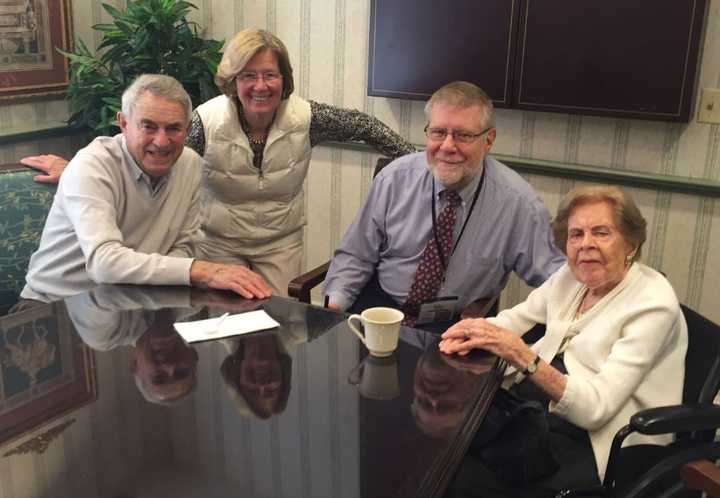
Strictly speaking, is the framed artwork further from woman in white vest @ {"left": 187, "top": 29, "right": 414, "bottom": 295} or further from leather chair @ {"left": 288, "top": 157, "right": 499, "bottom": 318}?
woman in white vest @ {"left": 187, "top": 29, "right": 414, "bottom": 295}

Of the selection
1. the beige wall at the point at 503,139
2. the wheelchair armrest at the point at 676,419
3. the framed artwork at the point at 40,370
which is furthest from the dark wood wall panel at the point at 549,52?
the framed artwork at the point at 40,370

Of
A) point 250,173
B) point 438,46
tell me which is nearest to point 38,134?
point 250,173

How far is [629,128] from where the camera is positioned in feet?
9.73

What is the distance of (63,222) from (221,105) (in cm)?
68

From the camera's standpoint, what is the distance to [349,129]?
2.76 metres

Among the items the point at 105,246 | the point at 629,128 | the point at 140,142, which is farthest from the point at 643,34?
the point at 105,246

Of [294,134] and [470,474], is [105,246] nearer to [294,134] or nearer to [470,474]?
[294,134]

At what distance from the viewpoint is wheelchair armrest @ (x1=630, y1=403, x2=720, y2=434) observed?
4.96 feet

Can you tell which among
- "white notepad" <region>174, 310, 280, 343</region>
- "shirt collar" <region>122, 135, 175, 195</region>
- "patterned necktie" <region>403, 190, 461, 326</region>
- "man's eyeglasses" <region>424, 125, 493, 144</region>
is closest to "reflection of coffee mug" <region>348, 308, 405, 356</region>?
"white notepad" <region>174, 310, 280, 343</region>

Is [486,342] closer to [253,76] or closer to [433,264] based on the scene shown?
[433,264]

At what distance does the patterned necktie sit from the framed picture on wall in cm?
221

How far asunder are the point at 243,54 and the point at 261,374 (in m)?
1.29

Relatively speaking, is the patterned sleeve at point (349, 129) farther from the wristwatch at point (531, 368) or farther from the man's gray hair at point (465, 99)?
the wristwatch at point (531, 368)

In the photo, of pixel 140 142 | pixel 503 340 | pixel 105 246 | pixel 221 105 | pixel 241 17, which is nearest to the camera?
pixel 503 340
